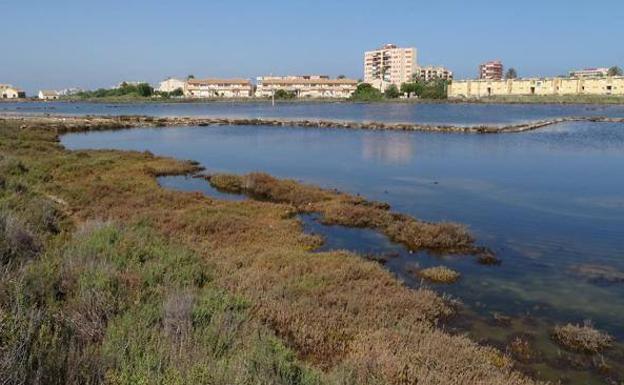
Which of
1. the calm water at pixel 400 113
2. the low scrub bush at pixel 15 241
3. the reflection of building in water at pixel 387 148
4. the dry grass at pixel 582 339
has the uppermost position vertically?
the calm water at pixel 400 113

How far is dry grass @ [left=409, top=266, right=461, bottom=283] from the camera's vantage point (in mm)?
13344

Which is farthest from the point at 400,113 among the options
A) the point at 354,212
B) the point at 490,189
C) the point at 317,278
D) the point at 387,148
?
the point at 317,278

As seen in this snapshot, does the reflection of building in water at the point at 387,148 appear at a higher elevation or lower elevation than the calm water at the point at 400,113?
lower

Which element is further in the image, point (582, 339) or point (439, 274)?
point (439, 274)

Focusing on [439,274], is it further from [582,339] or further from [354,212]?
[354,212]

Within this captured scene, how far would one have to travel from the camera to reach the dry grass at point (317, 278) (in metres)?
7.75

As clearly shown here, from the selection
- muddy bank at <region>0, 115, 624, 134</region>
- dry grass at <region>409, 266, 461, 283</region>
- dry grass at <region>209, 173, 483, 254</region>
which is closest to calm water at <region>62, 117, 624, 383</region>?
dry grass at <region>409, 266, 461, 283</region>

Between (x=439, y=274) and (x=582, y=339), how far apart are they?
4062 millimetres

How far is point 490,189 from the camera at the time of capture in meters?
27.0

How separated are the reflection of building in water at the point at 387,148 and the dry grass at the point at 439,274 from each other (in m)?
24.2

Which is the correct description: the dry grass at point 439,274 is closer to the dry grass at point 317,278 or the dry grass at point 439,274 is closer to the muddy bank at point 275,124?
the dry grass at point 317,278

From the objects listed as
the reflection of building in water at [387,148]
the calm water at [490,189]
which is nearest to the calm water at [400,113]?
the reflection of building in water at [387,148]

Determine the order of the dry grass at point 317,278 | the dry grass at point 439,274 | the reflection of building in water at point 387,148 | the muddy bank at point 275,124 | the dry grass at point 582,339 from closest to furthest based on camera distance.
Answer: the dry grass at point 317,278, the dry grass at point 582,339, the dry grass at point 439,274, the reflection of building in water at point 387,148, the muddy bank at point 275,124

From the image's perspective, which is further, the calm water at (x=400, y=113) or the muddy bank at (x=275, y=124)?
the calm water at (x=400, y=113)
